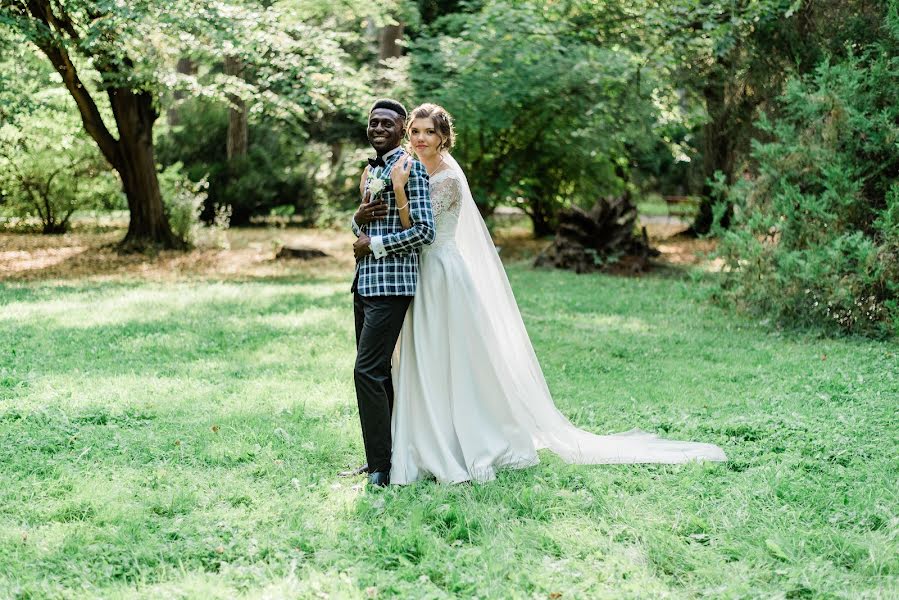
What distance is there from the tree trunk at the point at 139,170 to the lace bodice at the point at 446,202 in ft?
40.1

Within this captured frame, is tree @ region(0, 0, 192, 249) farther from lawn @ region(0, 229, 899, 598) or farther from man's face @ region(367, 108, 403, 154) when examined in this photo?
man's face @ region(367, 108, 403, 154)

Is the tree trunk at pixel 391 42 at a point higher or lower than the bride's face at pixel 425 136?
higher

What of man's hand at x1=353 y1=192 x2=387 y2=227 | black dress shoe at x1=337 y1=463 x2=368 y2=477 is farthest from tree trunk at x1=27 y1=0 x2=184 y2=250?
black dress shoe at x1=337 y1=463 x2=368 y2=477

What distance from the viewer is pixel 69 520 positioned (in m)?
4.32

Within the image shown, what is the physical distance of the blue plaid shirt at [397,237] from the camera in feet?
15.6

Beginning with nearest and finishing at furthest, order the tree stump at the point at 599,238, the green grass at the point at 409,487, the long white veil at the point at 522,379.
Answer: the green grass at the point at 409,487, the long white veil at the point at 522,379, the tree stump at the point at 599,238

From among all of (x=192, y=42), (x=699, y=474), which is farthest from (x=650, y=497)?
(x=192, y=42)

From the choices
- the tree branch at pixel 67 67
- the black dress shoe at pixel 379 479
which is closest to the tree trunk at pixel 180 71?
the tree branch at pixel 67 67

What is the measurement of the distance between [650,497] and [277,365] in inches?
159

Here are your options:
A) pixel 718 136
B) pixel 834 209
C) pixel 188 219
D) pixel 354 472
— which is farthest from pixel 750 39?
pixel 188 219

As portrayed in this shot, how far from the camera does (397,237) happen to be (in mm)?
4719

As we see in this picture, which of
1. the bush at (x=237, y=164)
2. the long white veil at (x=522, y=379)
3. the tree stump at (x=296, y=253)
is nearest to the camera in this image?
the long white veil at (x=522, y=379)

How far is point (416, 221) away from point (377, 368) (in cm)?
84

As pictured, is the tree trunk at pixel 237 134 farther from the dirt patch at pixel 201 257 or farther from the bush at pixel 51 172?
the bush at pixel 51 172
